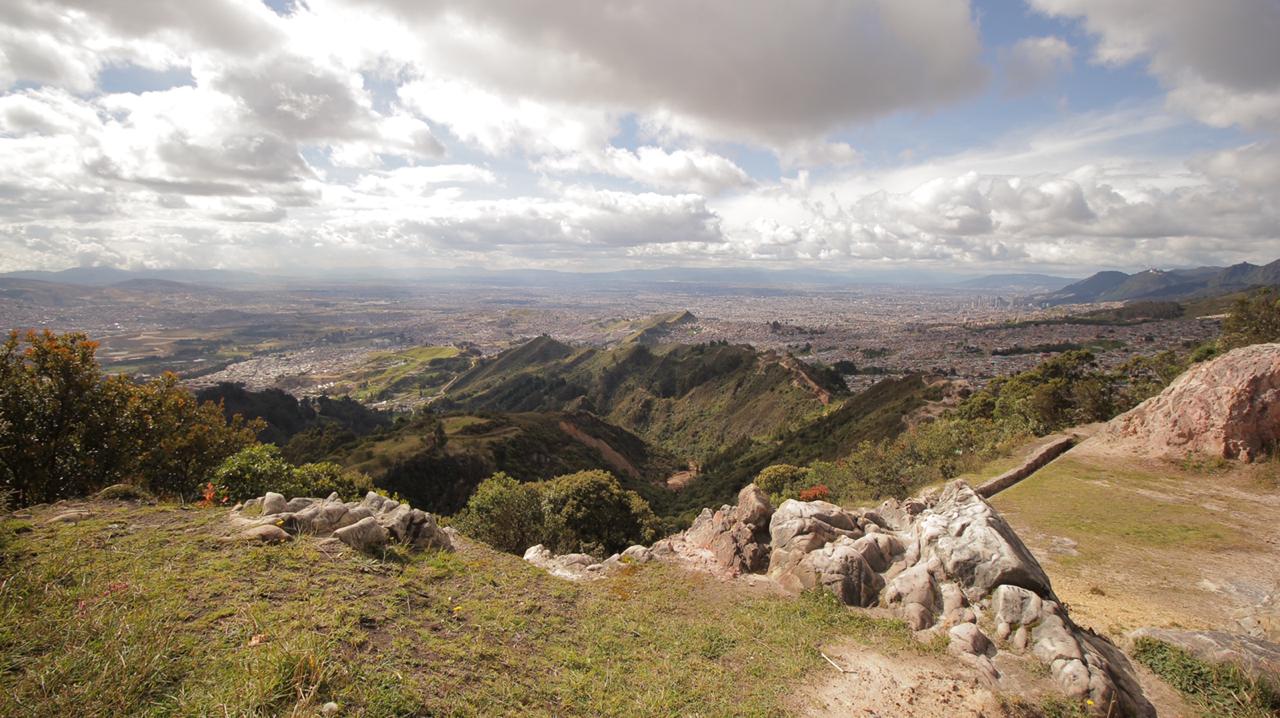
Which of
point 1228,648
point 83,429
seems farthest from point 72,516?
point 1228,648

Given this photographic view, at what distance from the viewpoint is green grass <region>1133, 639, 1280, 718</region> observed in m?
7.68

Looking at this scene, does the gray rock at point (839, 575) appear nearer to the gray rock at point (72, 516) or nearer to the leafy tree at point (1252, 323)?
the gray rock at point (72, 516)

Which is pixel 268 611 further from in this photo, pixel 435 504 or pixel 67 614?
pixel 435 504

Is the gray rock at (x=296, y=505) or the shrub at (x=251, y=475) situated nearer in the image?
the gray rock at (x=296, y=505)

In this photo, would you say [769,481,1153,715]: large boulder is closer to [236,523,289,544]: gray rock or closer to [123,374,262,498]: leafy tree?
[236,523,289,544]: gray rock

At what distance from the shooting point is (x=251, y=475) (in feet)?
55.5

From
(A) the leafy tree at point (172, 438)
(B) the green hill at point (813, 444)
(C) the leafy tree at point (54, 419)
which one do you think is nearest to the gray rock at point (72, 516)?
(C) the leafy tree at point (54, 419)

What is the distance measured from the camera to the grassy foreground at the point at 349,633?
18.1ft

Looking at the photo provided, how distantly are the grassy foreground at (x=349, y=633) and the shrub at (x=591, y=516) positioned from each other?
1138cm

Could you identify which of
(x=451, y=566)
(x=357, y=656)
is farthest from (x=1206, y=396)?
(x=357, y=656)

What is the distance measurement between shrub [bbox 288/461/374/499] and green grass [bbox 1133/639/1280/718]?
23.4m

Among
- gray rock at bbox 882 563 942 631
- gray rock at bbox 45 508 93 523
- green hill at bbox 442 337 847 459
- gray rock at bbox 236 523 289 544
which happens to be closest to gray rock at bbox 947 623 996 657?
gray rock at bbox 882 563 942 631

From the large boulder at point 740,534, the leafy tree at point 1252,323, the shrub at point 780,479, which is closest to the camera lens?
the large boulder at point 740,534

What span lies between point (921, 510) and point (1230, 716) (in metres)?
7.58
